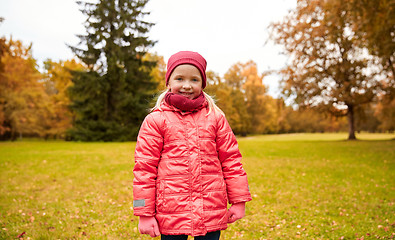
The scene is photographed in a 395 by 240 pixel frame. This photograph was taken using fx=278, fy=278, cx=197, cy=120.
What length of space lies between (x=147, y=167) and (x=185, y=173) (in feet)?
0.95

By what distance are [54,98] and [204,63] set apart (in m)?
35.0

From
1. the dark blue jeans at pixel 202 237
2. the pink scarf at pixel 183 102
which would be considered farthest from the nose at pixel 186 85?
the dark blue jeans at pixel 202 237

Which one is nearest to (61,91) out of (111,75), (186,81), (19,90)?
(19,90)

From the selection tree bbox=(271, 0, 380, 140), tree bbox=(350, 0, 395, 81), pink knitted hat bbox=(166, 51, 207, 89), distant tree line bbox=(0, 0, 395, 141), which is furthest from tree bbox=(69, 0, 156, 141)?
pink knitted hat bbox=(166, 51, 207, 89)

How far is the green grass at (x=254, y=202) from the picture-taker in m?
4.79

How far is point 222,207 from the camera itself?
2.17 metres

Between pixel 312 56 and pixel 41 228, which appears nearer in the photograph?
pixel 41 228

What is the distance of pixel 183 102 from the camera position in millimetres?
2166

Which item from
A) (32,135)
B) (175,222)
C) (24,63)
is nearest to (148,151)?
(175,222)

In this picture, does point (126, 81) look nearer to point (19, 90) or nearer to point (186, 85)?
point (19, 90)

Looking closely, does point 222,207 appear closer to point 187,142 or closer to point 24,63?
point 187,142

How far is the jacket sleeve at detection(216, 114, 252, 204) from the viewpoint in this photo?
222cm

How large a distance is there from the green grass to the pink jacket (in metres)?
2.77

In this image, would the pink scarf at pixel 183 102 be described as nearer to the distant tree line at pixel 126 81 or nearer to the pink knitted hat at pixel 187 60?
the pink knitted hat at pixel 187 60
